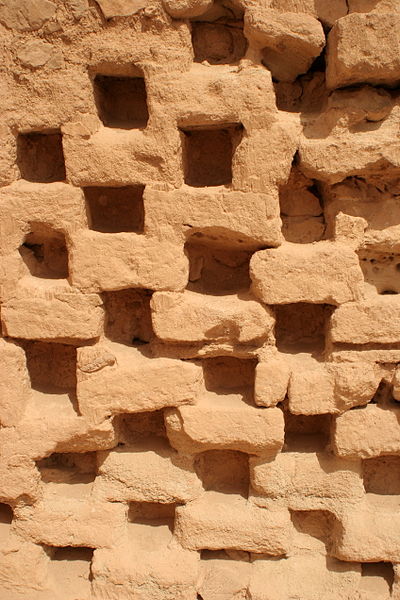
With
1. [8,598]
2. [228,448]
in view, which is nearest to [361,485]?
[228,448]

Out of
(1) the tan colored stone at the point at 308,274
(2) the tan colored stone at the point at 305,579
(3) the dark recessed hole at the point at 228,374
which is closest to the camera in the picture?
(1) the tan colored stone at the point at 308,274

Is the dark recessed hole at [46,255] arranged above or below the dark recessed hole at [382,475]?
above

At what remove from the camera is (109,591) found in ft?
5.57

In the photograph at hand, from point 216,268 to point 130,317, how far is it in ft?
1.15

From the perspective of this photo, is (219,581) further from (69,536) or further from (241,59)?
(241,59)

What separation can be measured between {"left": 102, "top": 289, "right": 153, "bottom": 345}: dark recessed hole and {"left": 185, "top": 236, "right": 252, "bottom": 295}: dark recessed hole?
184 mm

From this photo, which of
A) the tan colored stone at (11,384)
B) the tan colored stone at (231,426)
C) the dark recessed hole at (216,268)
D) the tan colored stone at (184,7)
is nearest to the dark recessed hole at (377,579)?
the tan colored stone at (231,426)

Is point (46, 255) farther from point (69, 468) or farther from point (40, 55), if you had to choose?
point (69, 468)

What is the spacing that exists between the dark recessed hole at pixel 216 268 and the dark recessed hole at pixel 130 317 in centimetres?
18

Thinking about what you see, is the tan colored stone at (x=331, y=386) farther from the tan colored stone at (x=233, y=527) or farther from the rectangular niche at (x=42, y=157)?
the rectangular niche at (x=42, y=157)

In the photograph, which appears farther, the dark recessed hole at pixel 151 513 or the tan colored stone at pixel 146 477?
the dark recessed hole at pixel 151 513

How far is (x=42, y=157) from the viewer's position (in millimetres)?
1715

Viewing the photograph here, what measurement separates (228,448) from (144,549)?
1.55ft

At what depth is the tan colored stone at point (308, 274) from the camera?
1532mm
